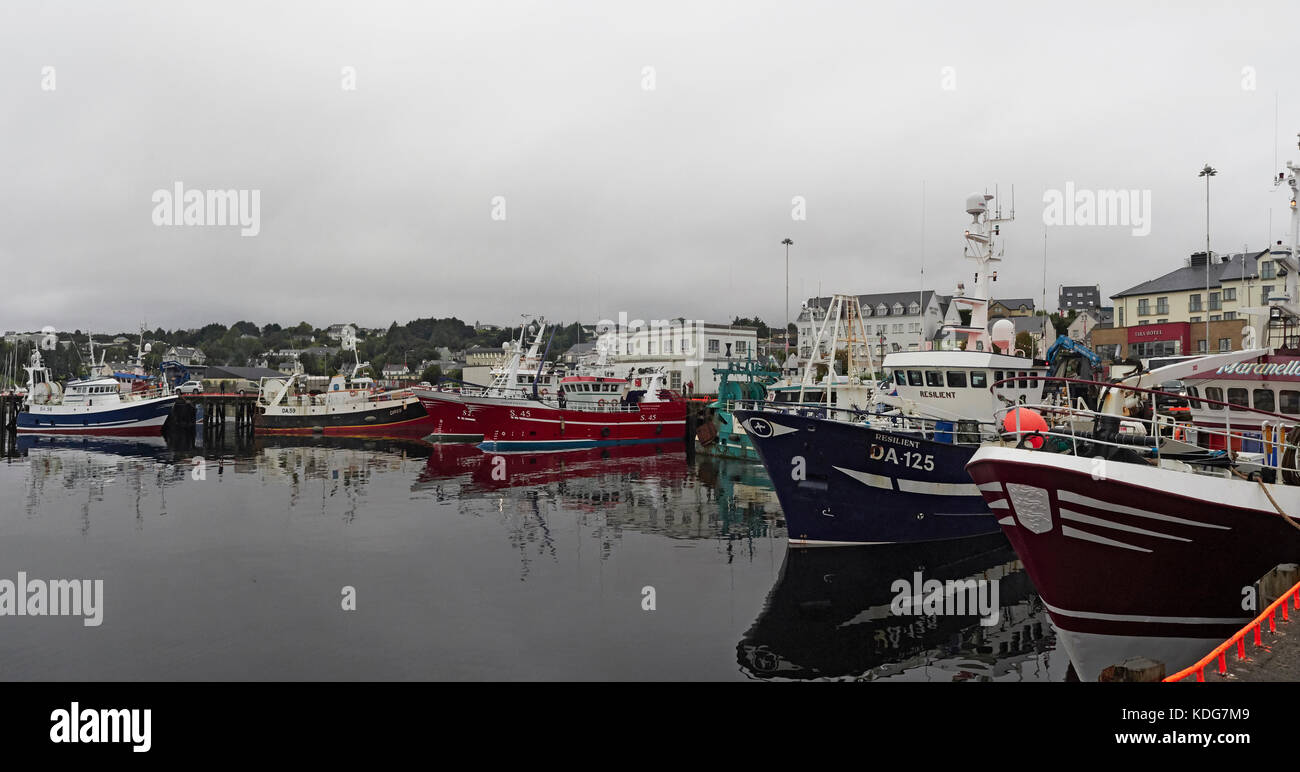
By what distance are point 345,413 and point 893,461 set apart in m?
53.8

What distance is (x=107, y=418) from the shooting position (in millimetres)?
60625

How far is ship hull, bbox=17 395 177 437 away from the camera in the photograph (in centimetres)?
6003

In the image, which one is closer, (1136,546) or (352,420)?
(1136,546)

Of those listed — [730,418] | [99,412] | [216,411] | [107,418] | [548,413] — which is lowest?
[107,418]

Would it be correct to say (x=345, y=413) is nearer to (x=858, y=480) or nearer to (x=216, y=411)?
(x=216, y=411)

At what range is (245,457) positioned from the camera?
152ft

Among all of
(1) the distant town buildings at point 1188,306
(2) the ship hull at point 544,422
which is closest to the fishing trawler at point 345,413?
(2) the ship hull at point 544,422

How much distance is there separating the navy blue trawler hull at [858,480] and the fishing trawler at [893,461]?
26 millimetres

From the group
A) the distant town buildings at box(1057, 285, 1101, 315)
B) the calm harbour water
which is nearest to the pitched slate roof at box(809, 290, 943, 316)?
the distant town buildings at box(1057, 285, 1101, 315)

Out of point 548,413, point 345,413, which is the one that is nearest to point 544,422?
point 548,413

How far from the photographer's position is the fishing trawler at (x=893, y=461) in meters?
18.9
